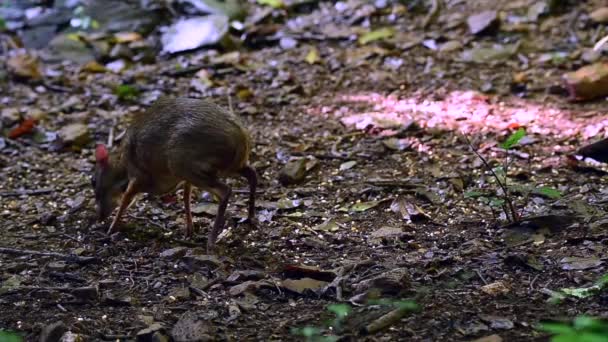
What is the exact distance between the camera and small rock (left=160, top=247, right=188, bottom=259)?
14.4 ft

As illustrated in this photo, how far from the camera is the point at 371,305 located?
11.5ft

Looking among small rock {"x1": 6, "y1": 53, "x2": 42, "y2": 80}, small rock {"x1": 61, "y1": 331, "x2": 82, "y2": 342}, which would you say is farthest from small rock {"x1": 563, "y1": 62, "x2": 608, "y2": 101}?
small rock {"x1": 6, "y1": 53, "x2": 42, "y2": 80}

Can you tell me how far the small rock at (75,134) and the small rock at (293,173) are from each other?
1.89 metres

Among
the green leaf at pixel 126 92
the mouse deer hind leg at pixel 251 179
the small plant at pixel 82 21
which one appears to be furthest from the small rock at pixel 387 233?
the small plant at pixel 82 21

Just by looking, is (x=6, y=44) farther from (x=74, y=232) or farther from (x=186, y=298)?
(x=186, y=298)

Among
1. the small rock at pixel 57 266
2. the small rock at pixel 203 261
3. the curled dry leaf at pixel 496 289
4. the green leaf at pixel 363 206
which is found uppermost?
the curled dry leaf at pixel 496 289

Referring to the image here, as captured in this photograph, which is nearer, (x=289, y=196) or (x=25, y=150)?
(x=289, y=196)

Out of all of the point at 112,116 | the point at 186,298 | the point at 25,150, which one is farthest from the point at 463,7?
the point at 186,298

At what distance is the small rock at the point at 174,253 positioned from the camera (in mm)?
4400

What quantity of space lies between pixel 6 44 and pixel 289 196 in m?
5.26

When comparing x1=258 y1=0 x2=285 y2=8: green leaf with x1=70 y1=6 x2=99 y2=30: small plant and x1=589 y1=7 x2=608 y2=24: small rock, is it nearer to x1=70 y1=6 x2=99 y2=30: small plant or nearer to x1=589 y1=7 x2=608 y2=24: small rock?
x1=70 y1=6 x2=99 y2=30: small plant

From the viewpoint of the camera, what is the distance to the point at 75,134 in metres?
6.56

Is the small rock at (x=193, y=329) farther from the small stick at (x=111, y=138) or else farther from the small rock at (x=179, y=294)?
the small stick at (x=111, y=138)

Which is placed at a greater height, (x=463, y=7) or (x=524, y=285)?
(x=524, y=285)
